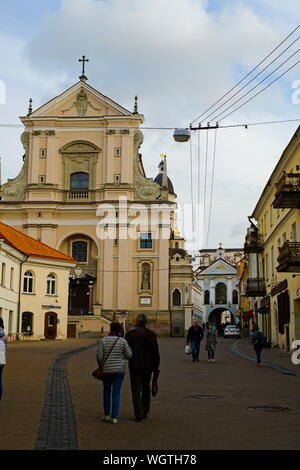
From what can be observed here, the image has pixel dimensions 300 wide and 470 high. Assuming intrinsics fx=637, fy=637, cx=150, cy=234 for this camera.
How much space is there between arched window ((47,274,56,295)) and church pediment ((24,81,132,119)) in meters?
20.5

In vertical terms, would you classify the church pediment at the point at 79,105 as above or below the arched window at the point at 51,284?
above

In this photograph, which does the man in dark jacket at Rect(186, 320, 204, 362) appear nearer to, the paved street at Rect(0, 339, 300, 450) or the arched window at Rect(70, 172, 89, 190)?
the paved street at Rect(0, 339, 300, 450)

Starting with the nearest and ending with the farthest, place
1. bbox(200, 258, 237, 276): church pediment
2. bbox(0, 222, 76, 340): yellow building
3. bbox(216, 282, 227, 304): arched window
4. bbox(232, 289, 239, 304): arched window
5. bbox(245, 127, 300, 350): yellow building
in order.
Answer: bbox(245, 127, 300, 350): yellow building
bbox(0, 222, 76, 340): yellow building
bbox(232, 289, 239, 304): arched window
bbox(216, 282, 227, 304): arched window
bbox(200, 258, 237, 276): church pediment

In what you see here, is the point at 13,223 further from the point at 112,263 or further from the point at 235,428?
the point at 235,428

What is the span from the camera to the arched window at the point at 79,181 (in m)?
60.8

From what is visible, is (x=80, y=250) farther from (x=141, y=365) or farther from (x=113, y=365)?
(x=113, y=365)

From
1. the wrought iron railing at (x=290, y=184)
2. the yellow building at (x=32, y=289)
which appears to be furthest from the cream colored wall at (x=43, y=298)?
the wrought iron railing at (x=290, y=184)

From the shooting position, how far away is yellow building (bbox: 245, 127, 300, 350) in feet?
86.7

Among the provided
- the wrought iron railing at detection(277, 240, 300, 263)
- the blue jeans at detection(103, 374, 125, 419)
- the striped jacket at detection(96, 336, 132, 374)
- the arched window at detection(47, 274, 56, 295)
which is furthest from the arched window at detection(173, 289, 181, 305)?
the striped jacket at detection(96, 336, 132, 374)

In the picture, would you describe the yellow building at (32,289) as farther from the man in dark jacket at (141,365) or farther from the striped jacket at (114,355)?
the striped jacket at (114,355)

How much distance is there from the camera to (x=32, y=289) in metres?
A: 44.0

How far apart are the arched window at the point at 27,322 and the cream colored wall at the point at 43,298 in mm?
245

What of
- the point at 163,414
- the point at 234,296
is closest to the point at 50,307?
the point at 163,414

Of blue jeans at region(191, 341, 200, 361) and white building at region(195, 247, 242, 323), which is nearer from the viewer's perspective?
blue jeans at region(191, 341, 200, 361)
